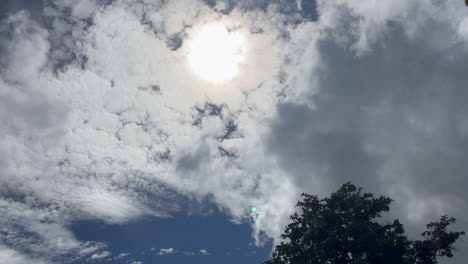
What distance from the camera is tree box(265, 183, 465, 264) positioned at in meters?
29.0

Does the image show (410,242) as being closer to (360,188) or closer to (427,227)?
(427,227)

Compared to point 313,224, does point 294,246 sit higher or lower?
lower

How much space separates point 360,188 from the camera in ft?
108

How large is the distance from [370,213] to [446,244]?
262 inches

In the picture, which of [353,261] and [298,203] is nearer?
[353,261]

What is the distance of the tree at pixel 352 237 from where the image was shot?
95.3 feet

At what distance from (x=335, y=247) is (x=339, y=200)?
5053 mm

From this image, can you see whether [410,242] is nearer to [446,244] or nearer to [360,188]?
[446,244]

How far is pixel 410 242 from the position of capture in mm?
30781

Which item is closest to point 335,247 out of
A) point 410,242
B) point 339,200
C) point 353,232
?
point 353,232

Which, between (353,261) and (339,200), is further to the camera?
(339,200)

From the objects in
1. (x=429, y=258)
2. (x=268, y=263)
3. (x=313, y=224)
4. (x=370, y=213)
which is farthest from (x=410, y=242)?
(x=268, y=263)

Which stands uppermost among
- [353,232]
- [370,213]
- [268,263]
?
[370,213]

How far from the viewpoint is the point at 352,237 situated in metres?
29.8
